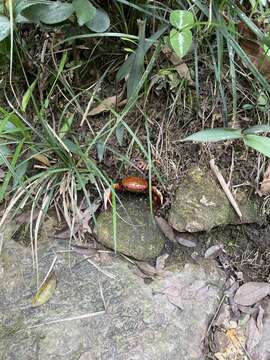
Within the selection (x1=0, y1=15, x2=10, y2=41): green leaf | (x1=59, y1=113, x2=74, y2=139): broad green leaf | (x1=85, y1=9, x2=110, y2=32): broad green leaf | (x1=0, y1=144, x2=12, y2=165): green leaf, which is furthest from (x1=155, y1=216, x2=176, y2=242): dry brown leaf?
(x1=0, y1=15, x2=10, y2=41): green leaf

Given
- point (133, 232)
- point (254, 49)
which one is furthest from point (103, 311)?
point (254, 49)

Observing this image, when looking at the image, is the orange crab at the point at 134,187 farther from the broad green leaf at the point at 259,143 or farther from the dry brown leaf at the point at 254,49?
the dry brown leaf at the point at 254,49

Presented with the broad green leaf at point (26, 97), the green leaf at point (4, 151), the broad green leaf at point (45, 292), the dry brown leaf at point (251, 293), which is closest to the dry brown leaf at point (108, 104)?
the broad green leaf at point (26, 97)

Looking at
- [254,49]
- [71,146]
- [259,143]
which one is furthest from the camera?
[254,49]

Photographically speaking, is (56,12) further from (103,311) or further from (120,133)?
(103,311)

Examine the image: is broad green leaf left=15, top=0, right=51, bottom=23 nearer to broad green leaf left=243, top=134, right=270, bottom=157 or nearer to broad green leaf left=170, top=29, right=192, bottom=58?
broad green leaf left=170, top=29, right=192, bottom=58

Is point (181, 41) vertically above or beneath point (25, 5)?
beneath

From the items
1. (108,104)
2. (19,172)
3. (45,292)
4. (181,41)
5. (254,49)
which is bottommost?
(45,292)

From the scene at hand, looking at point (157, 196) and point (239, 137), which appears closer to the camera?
point (239, 137)
